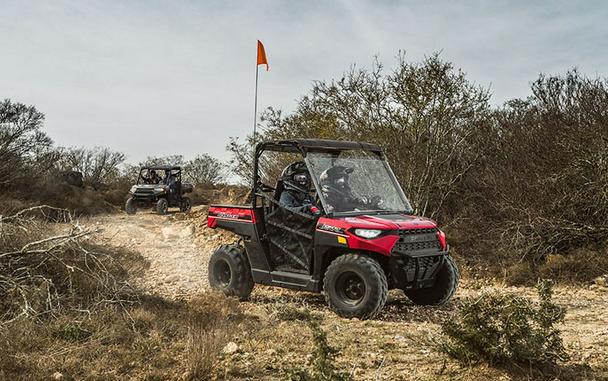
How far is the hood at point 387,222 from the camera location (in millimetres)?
6306

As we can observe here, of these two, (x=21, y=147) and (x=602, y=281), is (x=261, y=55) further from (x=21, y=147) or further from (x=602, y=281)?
(x=21, y=147)

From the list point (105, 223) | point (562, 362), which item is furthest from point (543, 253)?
point (105, 223)

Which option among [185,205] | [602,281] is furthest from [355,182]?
[185,205]

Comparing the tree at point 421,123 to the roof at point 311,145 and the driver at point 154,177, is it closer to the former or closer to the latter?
the roof at point 311,145

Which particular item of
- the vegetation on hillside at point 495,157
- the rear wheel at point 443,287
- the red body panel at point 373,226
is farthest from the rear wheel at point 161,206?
the red body panel at point 373,226

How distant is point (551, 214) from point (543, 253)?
694 mm

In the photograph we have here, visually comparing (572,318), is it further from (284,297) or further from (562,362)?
(284,297)

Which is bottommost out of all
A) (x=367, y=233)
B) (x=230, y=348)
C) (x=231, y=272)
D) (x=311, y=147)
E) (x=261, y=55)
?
(x=230, y=348)

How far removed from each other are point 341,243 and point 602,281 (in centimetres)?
482

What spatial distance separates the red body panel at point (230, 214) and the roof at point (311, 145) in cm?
88

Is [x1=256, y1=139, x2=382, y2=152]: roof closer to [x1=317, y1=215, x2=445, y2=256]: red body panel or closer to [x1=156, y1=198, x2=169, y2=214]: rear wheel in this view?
[x1=317, y1=215, x2=445, y2=256]: red body panel

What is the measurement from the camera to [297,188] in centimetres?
721

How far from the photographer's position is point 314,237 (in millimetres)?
6746

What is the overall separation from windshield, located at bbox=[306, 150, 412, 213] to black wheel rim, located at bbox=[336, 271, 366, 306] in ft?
2.55
